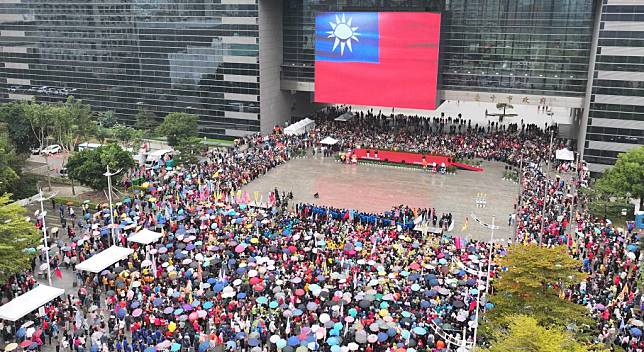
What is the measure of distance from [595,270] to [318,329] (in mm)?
17025

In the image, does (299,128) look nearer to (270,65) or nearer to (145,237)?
(270,65)

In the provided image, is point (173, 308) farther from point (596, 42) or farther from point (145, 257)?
point (596, 42)

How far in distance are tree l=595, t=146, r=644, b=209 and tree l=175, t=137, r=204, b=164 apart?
113 ft

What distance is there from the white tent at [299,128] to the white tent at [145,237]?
30.6m

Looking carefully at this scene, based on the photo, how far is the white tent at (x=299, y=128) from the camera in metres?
61.6

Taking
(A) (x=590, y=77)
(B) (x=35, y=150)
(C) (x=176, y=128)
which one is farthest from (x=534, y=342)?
(B) (x=35, y=150)

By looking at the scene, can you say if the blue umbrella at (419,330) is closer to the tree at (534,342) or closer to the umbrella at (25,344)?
the tree at (534,342)

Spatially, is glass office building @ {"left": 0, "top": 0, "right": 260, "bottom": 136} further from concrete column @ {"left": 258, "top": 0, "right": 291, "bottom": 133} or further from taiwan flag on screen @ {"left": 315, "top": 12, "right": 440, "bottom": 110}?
taiwan flag on screen @ {"left": 315, "top": 12, "right": 440, "bottom": 110}

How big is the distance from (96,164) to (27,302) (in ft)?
60.0

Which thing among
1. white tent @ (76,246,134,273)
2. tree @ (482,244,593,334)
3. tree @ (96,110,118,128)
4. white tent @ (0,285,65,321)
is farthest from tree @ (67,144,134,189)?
tree @ (482,244,593,334)

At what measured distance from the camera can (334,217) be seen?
38.6 m

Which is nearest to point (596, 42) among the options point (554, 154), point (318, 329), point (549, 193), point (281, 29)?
point (554, 154)

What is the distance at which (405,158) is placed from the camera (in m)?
54.7

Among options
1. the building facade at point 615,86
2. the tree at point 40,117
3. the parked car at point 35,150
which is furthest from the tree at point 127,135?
the building facade at point 615,86
